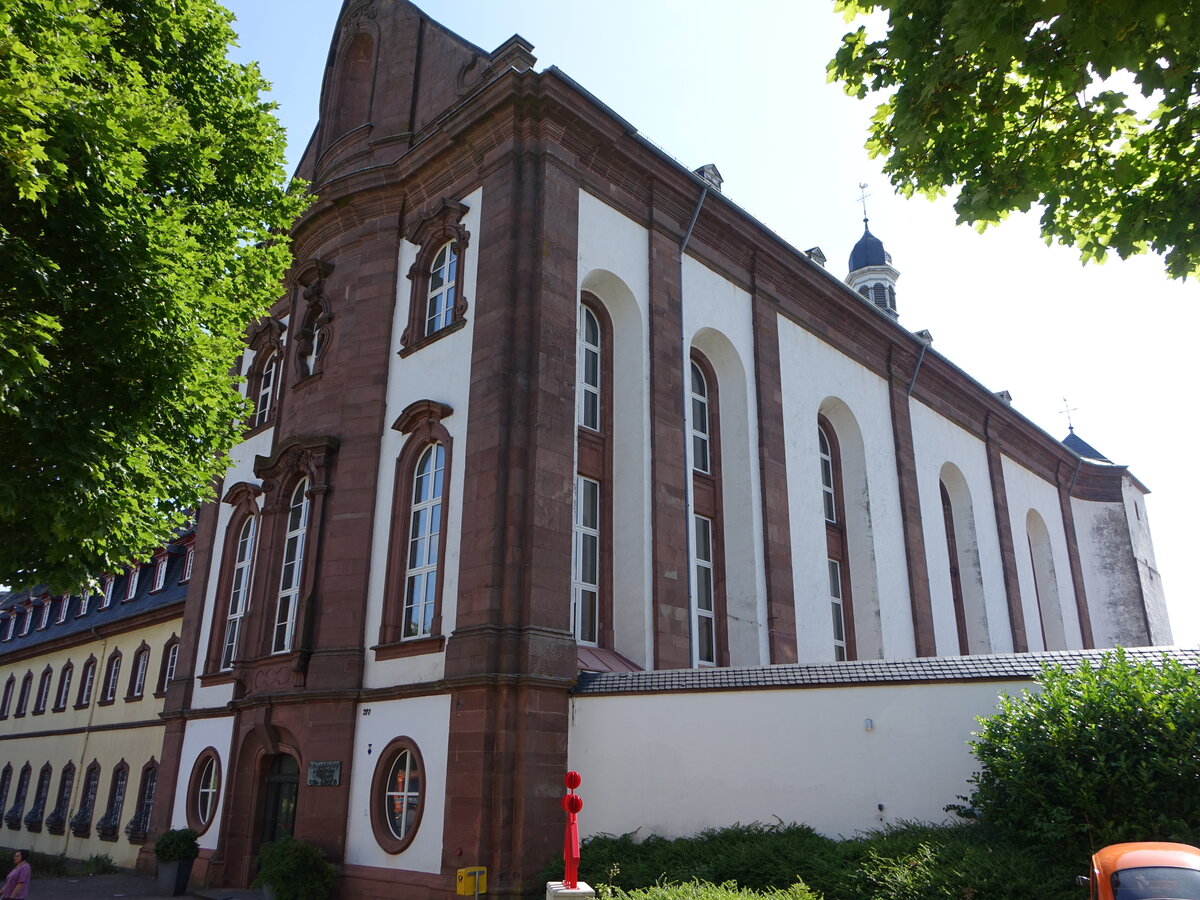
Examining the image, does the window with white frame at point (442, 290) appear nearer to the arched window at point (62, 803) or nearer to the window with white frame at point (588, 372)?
the window with white frame at point (588, 372)

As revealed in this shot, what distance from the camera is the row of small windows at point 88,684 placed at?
27375 millimetres

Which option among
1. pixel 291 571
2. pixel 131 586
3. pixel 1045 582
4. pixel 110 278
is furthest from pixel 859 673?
pixel 131 586

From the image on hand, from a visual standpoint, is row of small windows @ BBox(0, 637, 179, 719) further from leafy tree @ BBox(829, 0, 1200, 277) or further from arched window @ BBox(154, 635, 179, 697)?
leafy tree @ BBox(829, 0, 1200, 277)

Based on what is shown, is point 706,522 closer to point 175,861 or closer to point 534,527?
point 534,527

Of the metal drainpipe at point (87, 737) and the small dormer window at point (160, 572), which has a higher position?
the small dormer window at point (160, 572)

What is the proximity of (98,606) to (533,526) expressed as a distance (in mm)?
26368

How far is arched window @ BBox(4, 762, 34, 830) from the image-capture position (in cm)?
3291

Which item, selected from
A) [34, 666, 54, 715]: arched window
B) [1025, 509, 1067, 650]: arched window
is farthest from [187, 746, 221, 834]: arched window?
[1025, 509, 1067, 650]: arched window

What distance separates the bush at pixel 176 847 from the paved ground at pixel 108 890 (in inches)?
26.8

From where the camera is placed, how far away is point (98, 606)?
3416 centimetres

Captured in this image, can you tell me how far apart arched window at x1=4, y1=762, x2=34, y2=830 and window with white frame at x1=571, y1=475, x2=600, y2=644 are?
2713cm

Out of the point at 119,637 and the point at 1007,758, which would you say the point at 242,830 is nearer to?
the point at 1007,758

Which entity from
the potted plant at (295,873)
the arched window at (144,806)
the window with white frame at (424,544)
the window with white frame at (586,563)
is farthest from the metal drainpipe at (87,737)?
the window with white frame at (586,563)

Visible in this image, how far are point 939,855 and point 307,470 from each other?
42.9 feet
